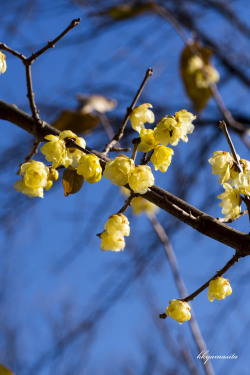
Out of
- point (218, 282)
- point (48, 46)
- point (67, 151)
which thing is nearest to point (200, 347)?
point (218, 282)

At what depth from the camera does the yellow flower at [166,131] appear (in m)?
0.76

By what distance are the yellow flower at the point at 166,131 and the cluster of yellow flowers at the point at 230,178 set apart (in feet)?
0.30

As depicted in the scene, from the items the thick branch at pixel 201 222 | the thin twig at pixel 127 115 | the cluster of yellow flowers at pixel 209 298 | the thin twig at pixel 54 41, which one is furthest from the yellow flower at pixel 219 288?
the thin twig at pixel 54 41

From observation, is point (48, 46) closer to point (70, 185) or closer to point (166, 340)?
point (70, 185)

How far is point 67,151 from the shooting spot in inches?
30.4

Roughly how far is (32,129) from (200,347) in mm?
781

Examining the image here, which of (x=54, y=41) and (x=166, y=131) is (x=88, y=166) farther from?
(x=54, y=41)

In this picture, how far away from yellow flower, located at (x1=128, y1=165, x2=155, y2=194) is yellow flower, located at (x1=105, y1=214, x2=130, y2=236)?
0.13 metres

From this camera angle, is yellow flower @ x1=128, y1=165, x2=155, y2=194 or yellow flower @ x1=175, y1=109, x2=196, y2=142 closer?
yellow flower @ x1=128, y1=165, x2=155, y2=194

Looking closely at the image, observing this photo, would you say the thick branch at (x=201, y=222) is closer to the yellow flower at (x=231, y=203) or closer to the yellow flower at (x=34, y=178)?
the yellow flower at (x=231, y=203)

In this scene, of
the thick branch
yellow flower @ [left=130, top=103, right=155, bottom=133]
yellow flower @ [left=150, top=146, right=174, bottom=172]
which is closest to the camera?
the thick branch

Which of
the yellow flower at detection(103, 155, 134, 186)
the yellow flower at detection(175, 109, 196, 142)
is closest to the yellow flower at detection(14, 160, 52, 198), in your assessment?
the yellow flower at detection(103, 155, 134, 186)

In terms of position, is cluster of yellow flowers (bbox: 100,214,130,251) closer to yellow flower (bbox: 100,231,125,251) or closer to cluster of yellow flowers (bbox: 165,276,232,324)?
yellow flower (bbox: 100,231,125,251)

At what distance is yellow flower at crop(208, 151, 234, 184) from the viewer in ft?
2.54
